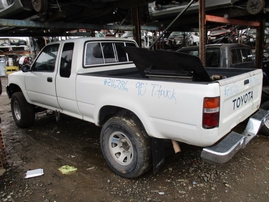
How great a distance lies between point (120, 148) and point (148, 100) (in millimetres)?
945

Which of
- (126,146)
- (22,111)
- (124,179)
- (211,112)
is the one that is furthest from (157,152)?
(22,111)

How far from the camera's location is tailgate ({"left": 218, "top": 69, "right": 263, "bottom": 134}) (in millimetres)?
2381

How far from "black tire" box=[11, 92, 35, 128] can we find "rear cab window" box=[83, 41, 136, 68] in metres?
2.21

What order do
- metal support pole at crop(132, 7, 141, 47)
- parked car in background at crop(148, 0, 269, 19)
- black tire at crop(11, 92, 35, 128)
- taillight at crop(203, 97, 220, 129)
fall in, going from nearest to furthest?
1. taillight at crop(203, 97, 220, 129)
2. black tire at crop(11, 92, 35, 128)
3. parked car in background at crop(148, 0, 269, 19)
4. metal support pole at crop(132, 7, 141, 47)

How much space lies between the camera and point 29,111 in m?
5.19

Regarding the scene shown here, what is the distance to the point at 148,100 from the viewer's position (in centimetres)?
260

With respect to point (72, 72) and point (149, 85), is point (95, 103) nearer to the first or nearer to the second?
point (72, 72)

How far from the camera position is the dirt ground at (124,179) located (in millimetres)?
2836

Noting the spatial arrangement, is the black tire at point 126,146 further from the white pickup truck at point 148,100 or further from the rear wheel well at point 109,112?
the rear wheel well at point 109,112

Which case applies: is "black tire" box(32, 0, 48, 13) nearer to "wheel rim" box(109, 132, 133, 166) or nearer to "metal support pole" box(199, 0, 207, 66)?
"wheel rim" box(109, 132, 133, 166)

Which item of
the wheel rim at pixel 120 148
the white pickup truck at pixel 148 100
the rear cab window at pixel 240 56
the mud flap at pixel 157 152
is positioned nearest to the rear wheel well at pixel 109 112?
the white pickup truck at pixel 148 100

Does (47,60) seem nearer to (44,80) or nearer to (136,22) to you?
(44,80)

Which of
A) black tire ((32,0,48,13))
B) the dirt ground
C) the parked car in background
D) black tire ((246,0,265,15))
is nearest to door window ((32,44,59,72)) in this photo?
black tire ((32,0,48,13))

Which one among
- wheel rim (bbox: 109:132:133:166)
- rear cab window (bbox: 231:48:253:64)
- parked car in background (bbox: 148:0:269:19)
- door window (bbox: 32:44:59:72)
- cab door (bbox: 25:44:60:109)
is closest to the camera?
wheel rim (bbox: 109:132:133:166)
